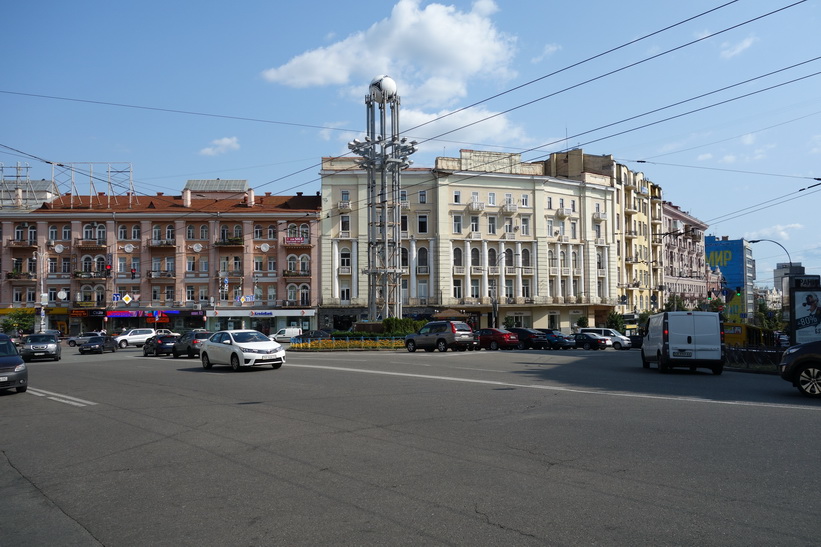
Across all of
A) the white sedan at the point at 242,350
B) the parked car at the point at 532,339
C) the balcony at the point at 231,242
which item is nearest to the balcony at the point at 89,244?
the balcony at the point at 231,242

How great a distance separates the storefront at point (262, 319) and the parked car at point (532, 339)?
1113 inches

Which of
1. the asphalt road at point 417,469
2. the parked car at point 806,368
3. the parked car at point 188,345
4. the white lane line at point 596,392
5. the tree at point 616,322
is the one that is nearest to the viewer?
the asphalt road at point 417,469

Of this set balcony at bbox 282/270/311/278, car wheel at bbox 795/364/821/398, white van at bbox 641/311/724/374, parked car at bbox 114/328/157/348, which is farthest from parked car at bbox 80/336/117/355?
car wheel at bbox 795/364/821/398

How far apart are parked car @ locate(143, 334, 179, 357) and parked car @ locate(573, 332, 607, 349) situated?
87.4 feet

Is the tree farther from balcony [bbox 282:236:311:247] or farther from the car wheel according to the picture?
the car wheel

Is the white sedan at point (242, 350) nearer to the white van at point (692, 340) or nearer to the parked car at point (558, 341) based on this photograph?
the white van at point (692, 340)

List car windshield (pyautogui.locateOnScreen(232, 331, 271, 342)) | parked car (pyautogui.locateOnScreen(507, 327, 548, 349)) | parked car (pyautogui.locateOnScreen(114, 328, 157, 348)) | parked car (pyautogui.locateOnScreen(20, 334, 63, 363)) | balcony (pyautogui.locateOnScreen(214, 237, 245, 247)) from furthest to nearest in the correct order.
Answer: balcony (pyautogui.locateOnScreen(214, 237, 245, 247)) → parked car (pyautogui.locateOnScreen(114, 328, 157, 348)) → parked car (pyautogui.locateOnScreen(507, 327, 548, 349)) → parked car (pyautogui.locateOnScreen(20, 334, 63, 363)) → car windshield (pyautogui.locateOnScreen(232, 331, 271, 342))

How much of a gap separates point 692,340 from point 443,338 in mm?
16706

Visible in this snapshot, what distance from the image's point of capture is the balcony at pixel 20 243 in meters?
67.7

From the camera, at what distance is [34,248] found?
68250 millimetres

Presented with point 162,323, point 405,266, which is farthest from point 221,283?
point 405,266

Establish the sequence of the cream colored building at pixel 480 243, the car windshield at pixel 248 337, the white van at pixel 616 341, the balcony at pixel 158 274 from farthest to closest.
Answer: the cream colored building at pixel 480 243 < the balcony at pixel 158 274 < the white van at pixel 616 341 < the car windshield at pixel 248 337

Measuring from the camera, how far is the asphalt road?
5.56 meters

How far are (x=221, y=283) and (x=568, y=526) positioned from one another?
66314mm
